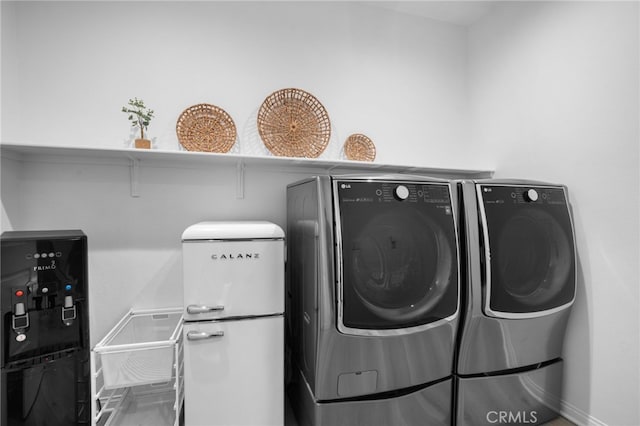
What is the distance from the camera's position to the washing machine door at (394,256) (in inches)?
50.9

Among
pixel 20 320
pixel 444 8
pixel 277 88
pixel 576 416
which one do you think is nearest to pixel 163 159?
pixel 277 88

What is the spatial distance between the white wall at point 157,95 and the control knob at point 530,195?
101cm

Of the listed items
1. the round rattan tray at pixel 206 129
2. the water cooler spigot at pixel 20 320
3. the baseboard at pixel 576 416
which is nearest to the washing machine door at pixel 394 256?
the round rattan tray at pixel 206 129

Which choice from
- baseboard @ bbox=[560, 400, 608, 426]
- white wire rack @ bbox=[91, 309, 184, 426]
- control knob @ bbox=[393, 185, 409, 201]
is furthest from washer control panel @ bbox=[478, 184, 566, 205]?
white wire rack @ bbox=[91, 309, 184, 426]

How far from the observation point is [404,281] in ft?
4.52

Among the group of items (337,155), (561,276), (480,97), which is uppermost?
(480,97)

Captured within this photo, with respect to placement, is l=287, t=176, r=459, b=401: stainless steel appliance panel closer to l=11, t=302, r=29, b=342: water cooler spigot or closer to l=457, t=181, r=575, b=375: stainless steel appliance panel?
l=457, t=181, r=575, b=375: stainless steel appliance panel

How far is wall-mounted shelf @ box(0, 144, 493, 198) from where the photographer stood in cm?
158

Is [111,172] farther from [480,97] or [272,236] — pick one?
[480,97]

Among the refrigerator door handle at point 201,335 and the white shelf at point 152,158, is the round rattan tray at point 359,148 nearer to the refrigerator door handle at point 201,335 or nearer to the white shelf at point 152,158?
the white shelf at point 152,158

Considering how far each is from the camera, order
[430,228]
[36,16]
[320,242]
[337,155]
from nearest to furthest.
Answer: [320,242] < [430,228] < [36,16] < [337,155]

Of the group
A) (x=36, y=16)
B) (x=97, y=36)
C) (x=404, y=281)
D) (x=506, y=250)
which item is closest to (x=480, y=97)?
(x=506, y=250)

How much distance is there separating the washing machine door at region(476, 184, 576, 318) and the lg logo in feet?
1.84

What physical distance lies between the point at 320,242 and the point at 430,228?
1.83 feet
